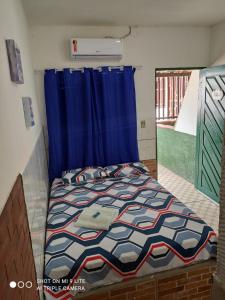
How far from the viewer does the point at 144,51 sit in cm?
340

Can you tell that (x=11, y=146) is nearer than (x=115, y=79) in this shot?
Yes

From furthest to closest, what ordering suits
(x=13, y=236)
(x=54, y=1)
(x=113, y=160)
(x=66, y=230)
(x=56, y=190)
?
(x=113, y=160), (x=56, y=190), (x=54, y=1), (x=66, y=230), (x=13, y=236)

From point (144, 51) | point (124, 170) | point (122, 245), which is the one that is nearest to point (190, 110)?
point (144, 51)

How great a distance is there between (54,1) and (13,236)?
2.27 metres

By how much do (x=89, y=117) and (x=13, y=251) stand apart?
2.57 meters

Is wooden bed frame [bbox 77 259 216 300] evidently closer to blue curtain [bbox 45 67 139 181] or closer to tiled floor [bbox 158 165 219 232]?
tiled floor [bbox 158 165 219 232]

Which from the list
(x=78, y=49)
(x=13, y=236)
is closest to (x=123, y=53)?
(x=78, y=49)

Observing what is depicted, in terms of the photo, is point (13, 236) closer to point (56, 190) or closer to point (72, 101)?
point (56, 190)

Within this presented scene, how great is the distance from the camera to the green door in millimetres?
3213

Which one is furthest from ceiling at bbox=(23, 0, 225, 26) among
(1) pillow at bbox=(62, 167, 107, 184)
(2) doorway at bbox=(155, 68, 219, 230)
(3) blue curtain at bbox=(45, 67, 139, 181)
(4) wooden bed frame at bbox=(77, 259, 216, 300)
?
(4) wooden bed frame at bbox=(77, 259, 216, 300)

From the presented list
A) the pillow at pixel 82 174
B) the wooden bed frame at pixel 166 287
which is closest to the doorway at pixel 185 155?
the wooden bed frame at pixel 166 287

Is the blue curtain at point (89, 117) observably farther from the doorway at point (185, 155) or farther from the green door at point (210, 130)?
the green door at point (210, 130)

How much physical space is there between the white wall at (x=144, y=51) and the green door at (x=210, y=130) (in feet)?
1.49

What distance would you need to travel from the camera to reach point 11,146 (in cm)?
110
